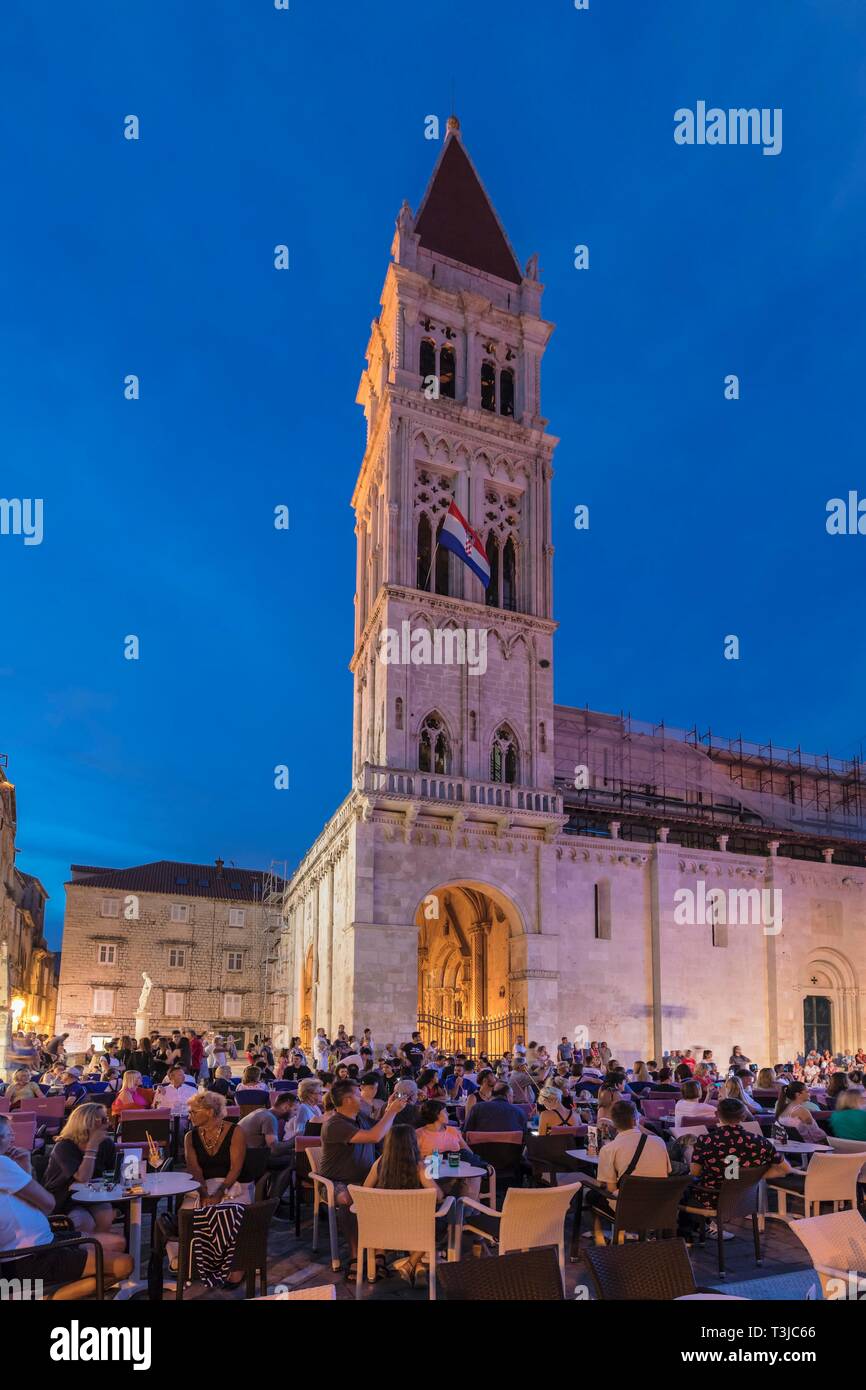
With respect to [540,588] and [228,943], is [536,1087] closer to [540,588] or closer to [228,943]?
[540,588]

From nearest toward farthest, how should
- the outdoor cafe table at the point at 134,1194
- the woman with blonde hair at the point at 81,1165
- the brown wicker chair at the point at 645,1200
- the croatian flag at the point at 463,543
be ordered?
the outdoor cafe table at the point at 134,1194 → the woman with blonde hair at the point at 81,1165 → the brown wicker chair at the point at 645,1200 → the croatian flag at the point at 463,543

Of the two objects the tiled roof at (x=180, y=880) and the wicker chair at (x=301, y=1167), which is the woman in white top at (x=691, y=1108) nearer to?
the wicker chair at (x=301, y=1167)

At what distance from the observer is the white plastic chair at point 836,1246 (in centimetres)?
450

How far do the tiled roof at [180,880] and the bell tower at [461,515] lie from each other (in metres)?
17.9

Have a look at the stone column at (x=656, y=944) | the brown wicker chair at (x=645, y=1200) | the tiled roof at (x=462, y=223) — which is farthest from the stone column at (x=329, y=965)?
the brown wicker chair at (x=645, y=1200)

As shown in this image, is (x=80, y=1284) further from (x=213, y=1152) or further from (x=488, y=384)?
(x=488, y=384)

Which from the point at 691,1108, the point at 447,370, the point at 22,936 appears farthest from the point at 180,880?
the point at 691,1108

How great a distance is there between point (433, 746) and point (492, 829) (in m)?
2.85

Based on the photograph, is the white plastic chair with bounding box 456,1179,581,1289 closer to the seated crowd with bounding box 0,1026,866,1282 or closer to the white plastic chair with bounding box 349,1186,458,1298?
the white plastic chair with bounding box 349,1186,458,1298

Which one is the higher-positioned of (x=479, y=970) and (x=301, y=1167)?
(x=301, y=1167)

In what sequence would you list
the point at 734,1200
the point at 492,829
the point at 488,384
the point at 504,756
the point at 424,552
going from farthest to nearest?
the point at 488,384 < the point at 424,552 < the point at 504,756 < the point at 492,829 < the point at 734,1200

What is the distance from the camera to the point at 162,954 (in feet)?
141

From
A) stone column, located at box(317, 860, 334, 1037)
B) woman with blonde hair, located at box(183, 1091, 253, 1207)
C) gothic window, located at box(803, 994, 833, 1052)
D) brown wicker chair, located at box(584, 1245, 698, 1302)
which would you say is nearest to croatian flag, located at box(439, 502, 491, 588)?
stone column, located at box(317, 860, 334, 1037)
